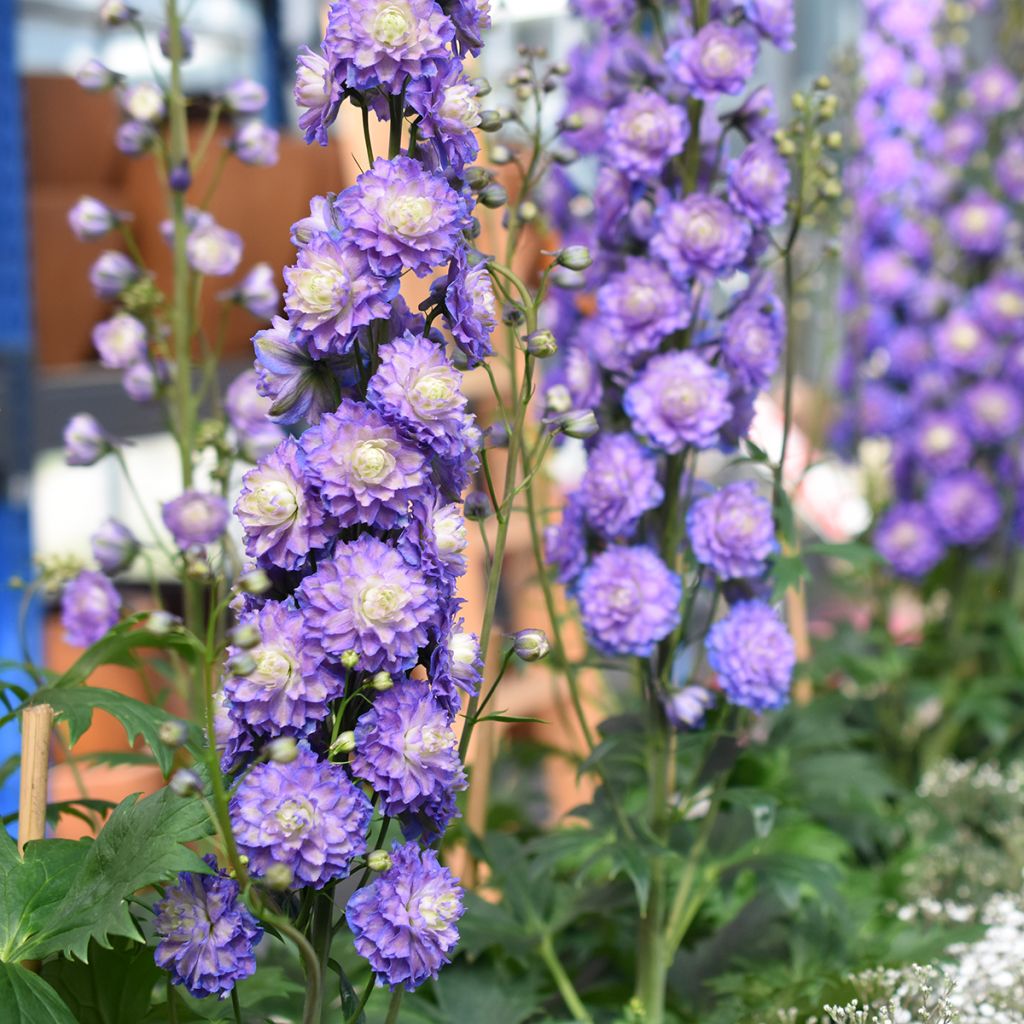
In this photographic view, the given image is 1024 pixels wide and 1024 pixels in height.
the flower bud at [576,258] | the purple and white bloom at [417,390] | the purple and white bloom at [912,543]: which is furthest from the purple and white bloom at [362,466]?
the purple and white bloom at [912,543]

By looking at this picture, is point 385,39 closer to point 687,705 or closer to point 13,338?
point 687,705

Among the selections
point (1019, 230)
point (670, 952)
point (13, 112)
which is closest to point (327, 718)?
point (670, 952)

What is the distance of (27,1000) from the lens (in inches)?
28.0

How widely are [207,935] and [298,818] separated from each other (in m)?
0.11

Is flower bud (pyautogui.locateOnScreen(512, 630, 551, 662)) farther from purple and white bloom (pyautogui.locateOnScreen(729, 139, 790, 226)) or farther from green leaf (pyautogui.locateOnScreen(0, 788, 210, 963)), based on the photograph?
purple and white bloom (pyautogui.locateOnScreen(729, 139, 790, 226))

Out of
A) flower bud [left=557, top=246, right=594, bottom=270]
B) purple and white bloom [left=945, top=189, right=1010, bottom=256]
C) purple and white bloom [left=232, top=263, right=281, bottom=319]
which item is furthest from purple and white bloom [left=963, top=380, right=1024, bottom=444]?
flower bud [left=557, top=246, right=594, bottom=270]

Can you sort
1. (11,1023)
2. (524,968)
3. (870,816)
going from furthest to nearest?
(870,816), (524,968), (11,1023)

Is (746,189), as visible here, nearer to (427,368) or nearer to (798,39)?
(427,368)

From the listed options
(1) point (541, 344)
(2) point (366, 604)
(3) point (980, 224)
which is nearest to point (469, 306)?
(1) point (541, 344)

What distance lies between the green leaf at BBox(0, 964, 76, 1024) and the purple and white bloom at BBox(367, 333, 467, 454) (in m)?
0.37

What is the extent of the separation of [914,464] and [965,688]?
360 millimetres

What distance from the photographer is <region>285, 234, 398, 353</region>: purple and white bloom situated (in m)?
0.71

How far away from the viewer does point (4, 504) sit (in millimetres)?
1611

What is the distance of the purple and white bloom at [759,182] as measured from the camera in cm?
113
